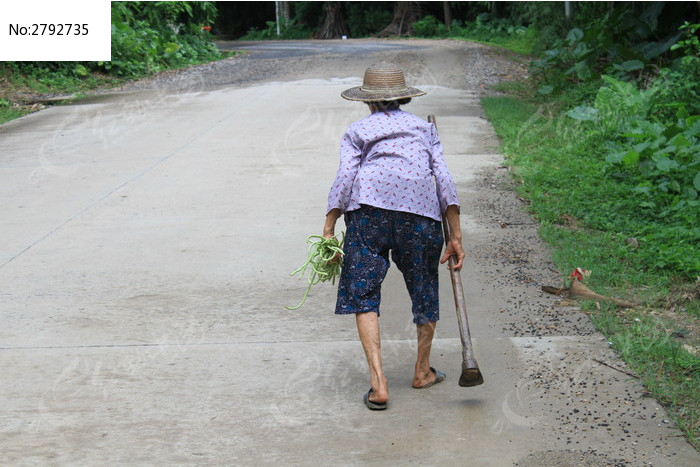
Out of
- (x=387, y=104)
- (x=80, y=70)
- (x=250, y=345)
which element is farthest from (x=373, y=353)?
(x=80, y=70)

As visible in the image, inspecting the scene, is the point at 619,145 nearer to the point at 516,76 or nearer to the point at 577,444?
the point at 577,444

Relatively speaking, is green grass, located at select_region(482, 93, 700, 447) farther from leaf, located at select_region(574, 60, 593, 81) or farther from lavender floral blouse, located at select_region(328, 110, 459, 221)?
leaf, located at select_region(574, 60, 593, 81)

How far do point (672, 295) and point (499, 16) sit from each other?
32.4m

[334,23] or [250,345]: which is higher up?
[334,23]

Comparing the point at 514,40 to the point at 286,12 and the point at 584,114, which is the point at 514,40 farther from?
the point at 286,12

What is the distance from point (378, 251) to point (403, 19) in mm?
37424

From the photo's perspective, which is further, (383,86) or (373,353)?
(383,86)

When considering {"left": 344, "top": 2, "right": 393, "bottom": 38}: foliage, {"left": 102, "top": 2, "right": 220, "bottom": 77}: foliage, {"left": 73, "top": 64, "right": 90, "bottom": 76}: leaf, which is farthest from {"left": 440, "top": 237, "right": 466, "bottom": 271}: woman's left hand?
{"left": 344, "top": 2, "right": 393, "bottom": 38}: foliage

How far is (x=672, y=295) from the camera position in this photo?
6.03 metres

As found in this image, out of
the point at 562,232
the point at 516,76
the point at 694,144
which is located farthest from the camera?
the point at 516,76

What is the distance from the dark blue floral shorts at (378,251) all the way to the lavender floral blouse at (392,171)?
0.06m

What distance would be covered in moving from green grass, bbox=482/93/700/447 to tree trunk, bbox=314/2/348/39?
108 ft

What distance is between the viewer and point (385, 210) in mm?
4598

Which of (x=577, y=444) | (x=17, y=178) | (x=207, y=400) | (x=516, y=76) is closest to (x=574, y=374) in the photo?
(x=577, y=444)
